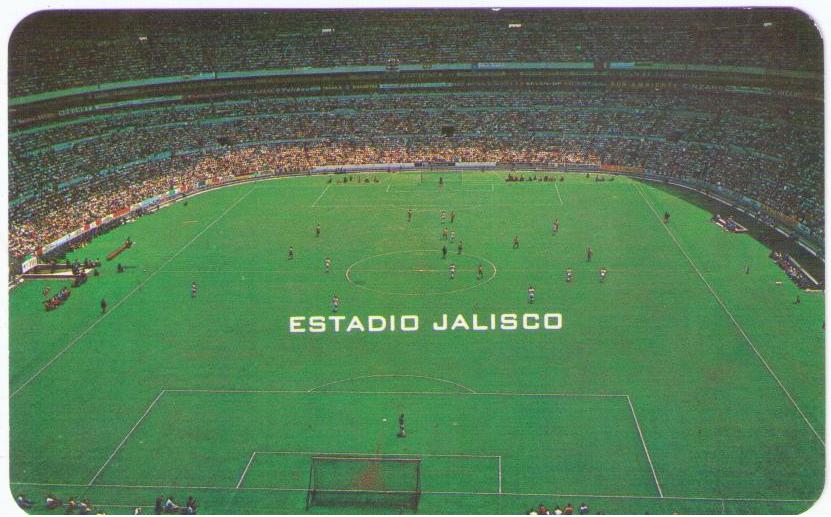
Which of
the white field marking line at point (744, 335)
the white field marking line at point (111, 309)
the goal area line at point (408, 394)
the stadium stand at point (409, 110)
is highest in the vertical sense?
the stadium stand at point (409, 110)

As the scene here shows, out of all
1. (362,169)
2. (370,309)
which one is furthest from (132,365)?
(362,169)

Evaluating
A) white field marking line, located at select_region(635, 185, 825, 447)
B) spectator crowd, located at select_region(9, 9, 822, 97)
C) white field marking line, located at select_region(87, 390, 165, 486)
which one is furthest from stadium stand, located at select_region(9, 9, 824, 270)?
white field marking line, located at select_region(87, 390, 165, 486)

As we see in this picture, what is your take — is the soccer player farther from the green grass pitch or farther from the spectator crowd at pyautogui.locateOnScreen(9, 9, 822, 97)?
the spectator crowd at pyautogui.locateOnScreen(9, 9, 822, 97)

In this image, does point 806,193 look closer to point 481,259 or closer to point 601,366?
point 481,259

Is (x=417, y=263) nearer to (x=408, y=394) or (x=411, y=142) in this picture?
(x=408, y=394)

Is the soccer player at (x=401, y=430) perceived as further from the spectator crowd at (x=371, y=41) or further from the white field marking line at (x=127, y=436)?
the spectator crowd at (x=371, y=41)

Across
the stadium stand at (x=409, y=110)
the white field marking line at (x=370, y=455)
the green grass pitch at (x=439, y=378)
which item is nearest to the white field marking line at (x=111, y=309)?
the green grass pitch at (x=439, y=378)

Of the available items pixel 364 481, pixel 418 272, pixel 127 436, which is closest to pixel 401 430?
pixel 364 481
